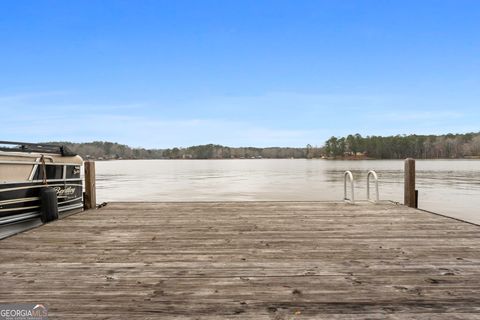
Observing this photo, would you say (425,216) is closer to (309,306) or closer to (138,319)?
(309,306)

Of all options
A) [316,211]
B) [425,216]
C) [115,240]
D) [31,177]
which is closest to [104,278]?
[115,240]

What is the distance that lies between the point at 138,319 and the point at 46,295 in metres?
1.09

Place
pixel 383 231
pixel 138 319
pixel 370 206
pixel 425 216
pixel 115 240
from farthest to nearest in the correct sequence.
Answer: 1. pixel 370 206
2. pixel 425 216
3. pixel 383 231
4. pixel 115 240
5. pixel 138 319

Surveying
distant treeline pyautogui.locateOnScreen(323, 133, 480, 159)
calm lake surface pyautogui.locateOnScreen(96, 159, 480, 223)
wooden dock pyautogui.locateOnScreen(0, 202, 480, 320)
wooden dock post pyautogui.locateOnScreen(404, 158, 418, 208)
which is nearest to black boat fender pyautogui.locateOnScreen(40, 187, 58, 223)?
wooden dock pyautogui.locateOnScreen(0, 202, 480, 320)

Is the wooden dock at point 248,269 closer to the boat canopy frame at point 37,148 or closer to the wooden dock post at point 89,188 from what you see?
the wooden dock post at point 89,188

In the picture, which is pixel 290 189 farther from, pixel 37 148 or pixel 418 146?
pixel 418 146

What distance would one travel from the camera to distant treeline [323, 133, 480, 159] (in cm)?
14875

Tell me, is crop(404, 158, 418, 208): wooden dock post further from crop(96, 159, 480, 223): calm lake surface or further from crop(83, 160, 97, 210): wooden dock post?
crop(83, 160, 97, 210): wooden dock post

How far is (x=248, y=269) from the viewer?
4.11m

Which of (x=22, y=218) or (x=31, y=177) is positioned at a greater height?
(x=31, y=177)

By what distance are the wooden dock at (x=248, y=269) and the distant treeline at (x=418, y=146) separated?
15694 cm

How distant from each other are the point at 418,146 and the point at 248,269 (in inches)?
6481

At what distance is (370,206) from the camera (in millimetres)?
8922

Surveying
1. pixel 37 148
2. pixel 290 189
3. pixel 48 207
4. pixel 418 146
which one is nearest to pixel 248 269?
pixel 48 207
